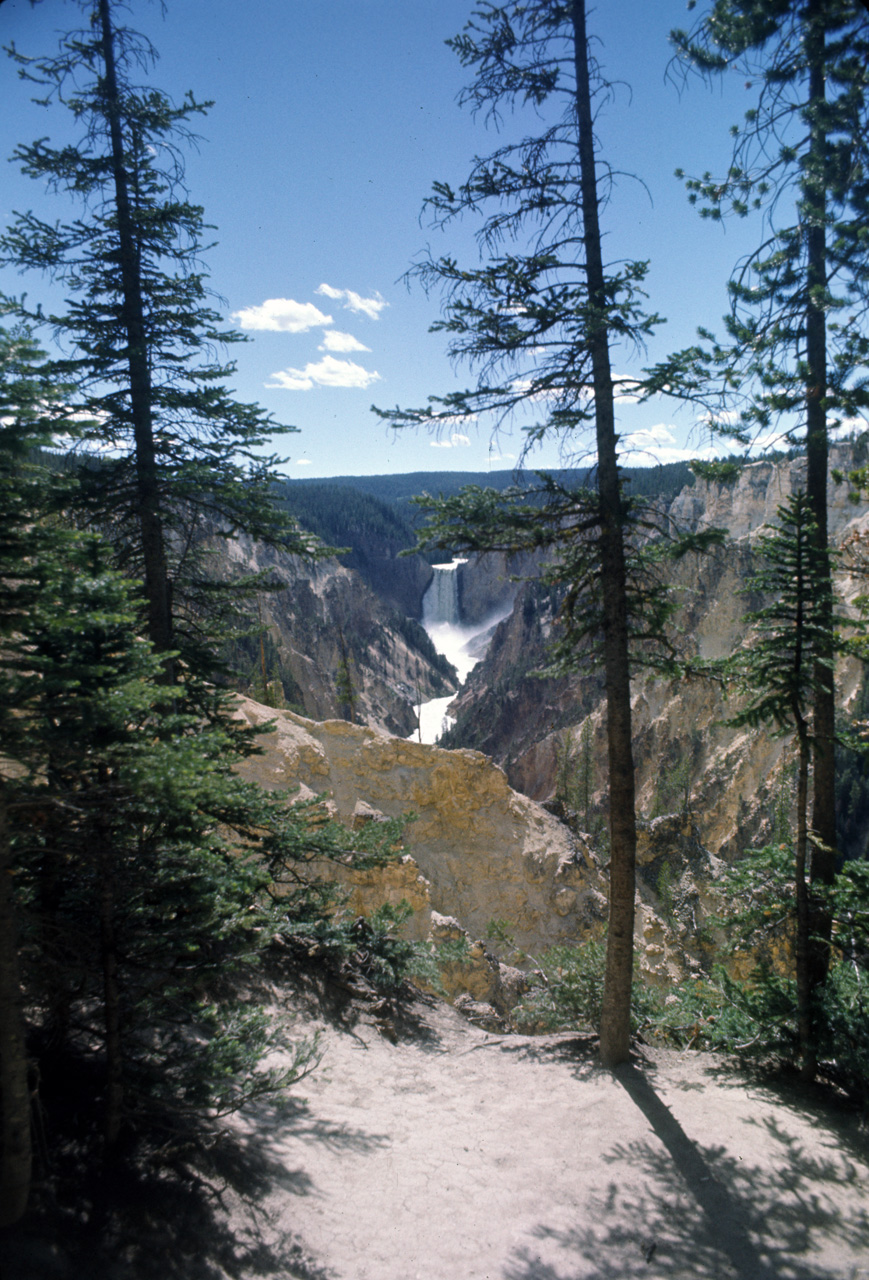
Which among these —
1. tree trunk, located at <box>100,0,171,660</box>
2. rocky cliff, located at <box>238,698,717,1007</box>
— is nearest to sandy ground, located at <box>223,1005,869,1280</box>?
tree trunk, located at <box>100,0,171,660</box>

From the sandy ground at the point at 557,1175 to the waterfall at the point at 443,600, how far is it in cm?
11548

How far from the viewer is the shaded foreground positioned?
403 centimetres

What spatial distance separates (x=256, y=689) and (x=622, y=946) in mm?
24747

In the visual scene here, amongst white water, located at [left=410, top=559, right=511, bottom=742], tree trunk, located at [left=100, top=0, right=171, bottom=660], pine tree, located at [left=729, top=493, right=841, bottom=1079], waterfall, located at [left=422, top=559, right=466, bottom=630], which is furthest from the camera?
waterfall, located at [left=422, top=559, right=466, bottom=630]

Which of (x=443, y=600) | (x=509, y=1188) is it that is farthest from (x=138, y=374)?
(x=443, y=600)

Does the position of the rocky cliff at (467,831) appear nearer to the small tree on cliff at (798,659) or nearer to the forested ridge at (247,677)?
the forested ridge at (247,677)

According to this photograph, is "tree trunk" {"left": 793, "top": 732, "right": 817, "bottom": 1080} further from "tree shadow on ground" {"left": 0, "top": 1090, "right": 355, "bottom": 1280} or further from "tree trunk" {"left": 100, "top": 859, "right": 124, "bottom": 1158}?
"tree trunk" {"left": 100, "top": 859, "right": 124, "bottom": 1158}

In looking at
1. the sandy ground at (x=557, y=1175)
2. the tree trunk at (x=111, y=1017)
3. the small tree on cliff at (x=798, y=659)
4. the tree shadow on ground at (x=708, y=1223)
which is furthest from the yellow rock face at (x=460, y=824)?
the tree trunk at (x=111, y=1017)

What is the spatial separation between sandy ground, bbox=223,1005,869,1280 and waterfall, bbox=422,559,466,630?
115477mm

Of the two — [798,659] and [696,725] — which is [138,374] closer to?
[798,659]

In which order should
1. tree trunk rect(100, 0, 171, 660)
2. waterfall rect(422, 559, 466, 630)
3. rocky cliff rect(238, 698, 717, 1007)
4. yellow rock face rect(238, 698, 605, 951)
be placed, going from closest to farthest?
tree trunk rect(100, 0, 171, 660) → rocky cliff rect(238, 698, 717, 1007) → yellow rock face rect(238, 698, 605, 951) → waterfall rect(422, 559, 466, 630)

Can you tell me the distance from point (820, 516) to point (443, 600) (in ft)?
384

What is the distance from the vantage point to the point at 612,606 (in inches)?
272

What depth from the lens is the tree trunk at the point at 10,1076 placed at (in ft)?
11.4
